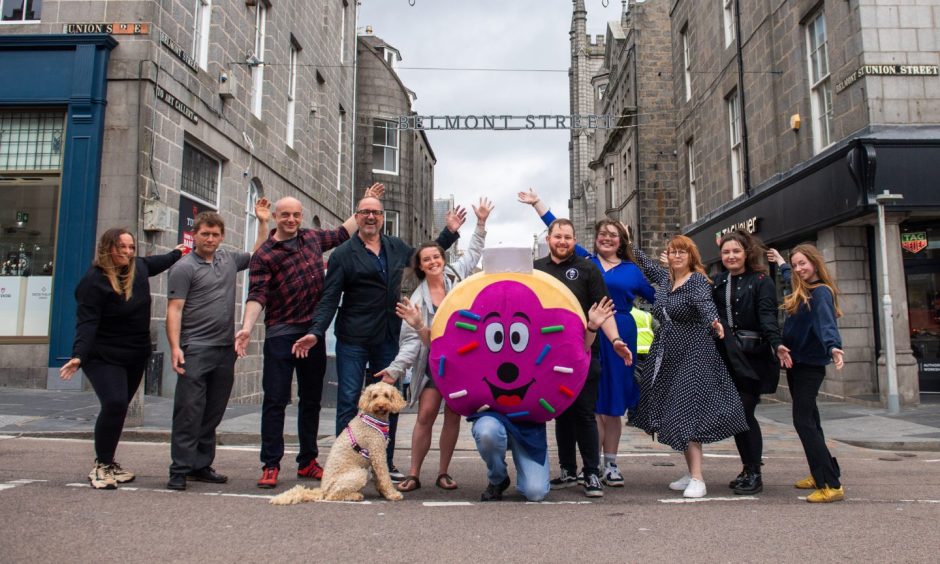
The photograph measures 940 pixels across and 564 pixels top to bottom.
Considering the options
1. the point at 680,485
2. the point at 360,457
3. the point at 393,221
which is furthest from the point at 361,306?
the point at 393,221

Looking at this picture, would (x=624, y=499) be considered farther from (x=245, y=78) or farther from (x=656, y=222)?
(x=656, y=222)

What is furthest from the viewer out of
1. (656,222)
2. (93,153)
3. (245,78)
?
(656,222)

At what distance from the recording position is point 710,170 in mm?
17391

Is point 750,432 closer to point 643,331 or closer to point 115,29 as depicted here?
point 643,331

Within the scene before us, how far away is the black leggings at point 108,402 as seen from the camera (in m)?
4.69

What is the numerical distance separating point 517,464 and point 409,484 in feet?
2.75

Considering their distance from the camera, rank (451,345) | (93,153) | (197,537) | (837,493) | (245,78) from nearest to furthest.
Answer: (197,537) → (451,345) → (837,493) → (93,153) → (245,78)

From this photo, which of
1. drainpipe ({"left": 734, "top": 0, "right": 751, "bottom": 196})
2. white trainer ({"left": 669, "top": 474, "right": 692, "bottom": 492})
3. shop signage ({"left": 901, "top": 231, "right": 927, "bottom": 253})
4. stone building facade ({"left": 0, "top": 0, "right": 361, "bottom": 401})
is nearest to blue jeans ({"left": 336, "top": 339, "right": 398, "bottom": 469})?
white trainer ({"left": 669, "top": 474, "right": 692, "bottom": 492})

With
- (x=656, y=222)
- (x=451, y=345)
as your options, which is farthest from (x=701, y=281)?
(x=656, y=222)

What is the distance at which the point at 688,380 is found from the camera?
4727 millimetres

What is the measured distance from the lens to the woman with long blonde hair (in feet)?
15.0

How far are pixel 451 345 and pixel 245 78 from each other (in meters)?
12.0

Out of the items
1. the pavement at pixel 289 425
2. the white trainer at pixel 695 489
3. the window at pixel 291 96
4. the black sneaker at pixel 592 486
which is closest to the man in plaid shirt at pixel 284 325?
the black sneaker at pixel 592 486

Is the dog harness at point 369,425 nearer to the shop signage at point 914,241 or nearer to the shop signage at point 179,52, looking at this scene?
the shop signage at point 179,52
